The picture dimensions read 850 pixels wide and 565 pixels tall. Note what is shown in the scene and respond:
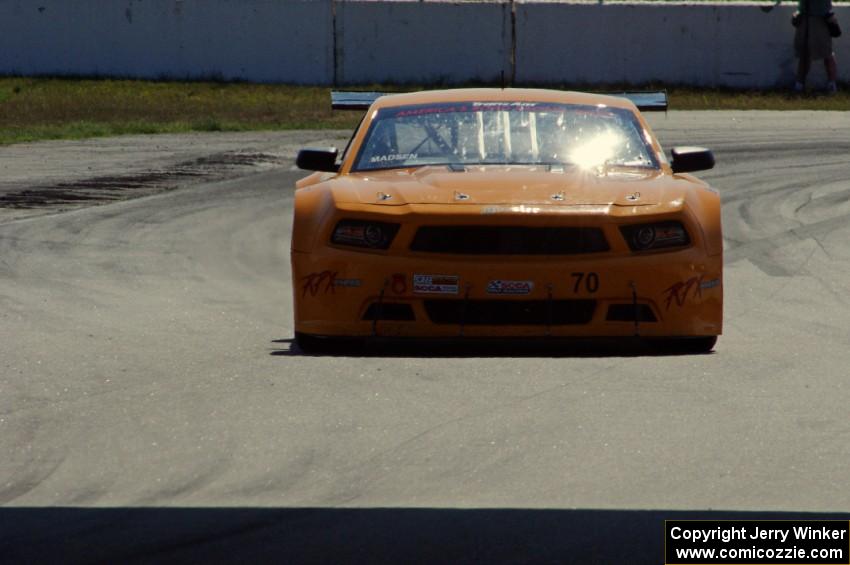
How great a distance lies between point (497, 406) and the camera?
734cm

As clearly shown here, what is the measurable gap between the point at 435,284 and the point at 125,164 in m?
11.8

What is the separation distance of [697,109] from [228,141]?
7.68m

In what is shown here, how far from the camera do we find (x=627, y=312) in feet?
23.1

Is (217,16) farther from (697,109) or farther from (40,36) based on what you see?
(697,109)

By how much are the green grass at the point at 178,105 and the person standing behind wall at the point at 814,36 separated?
453 mm

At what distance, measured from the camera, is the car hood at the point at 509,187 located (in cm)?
714

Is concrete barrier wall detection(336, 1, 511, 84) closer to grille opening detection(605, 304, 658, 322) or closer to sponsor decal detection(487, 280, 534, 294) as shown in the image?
grille opening detection(605, 304, 658, 322)

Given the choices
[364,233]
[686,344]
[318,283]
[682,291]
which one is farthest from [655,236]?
[318,283]

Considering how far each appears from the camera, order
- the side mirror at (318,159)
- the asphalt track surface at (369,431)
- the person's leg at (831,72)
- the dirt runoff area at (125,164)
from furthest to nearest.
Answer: the person's leg at (831,72) → the dirt runoff area at (125,164) → the side mirror at (318,159) → the asphalt track surface at (369,431)

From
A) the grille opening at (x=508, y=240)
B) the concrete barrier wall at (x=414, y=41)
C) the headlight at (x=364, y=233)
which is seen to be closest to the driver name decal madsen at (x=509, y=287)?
the grille opening at (x=508, y=240)

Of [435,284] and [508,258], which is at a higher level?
[508,258]

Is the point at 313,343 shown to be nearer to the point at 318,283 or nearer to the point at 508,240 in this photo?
the point at 318,283

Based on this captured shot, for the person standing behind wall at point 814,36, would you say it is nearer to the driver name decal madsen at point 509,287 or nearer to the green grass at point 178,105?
the green grass at point 178,105

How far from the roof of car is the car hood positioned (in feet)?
3.44
